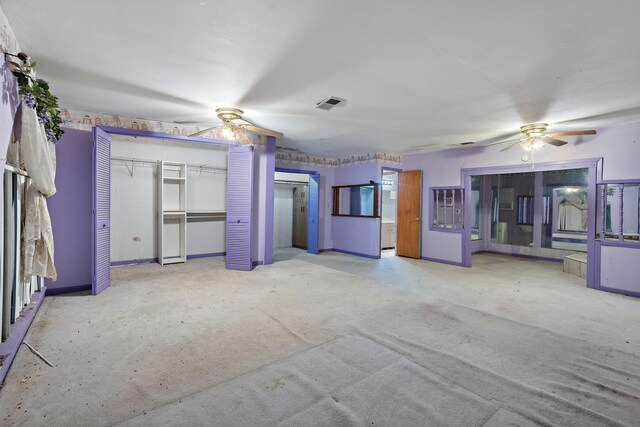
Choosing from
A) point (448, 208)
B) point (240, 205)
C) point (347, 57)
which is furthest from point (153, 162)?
point (448, 208)

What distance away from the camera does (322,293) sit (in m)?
4.13

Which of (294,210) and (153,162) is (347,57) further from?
(294,210)

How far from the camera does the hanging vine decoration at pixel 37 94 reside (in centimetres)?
228

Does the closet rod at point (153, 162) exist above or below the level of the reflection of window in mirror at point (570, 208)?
above

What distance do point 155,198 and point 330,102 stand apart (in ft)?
13.4

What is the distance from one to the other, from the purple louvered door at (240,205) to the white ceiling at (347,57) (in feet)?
3.77

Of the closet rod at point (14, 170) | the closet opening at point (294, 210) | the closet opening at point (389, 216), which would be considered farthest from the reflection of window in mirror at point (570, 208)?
the closet rod at point (14, 170)

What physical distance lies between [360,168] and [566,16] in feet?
17.9

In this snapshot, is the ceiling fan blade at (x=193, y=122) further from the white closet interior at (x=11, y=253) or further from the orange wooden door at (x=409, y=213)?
the orange wooden door at (x=409, y=213)

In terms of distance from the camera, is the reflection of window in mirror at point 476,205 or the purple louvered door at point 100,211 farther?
the reflection of window in mirror at point 476,205

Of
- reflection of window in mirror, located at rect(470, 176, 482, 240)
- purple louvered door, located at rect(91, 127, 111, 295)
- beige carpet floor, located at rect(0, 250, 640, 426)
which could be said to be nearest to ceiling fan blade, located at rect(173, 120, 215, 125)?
purple louvered door, located at rect(91, 127, 111, 295)

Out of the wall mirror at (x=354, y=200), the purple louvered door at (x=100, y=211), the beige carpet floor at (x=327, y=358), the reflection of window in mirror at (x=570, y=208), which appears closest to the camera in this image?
the beige carpet floor at (x=327, y=358)

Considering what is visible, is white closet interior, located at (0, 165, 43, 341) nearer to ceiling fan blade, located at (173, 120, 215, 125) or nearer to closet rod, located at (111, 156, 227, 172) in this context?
ceiling fan blade, located at (173, 120, 215, 125)

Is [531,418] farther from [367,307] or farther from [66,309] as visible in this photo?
[66,309]
